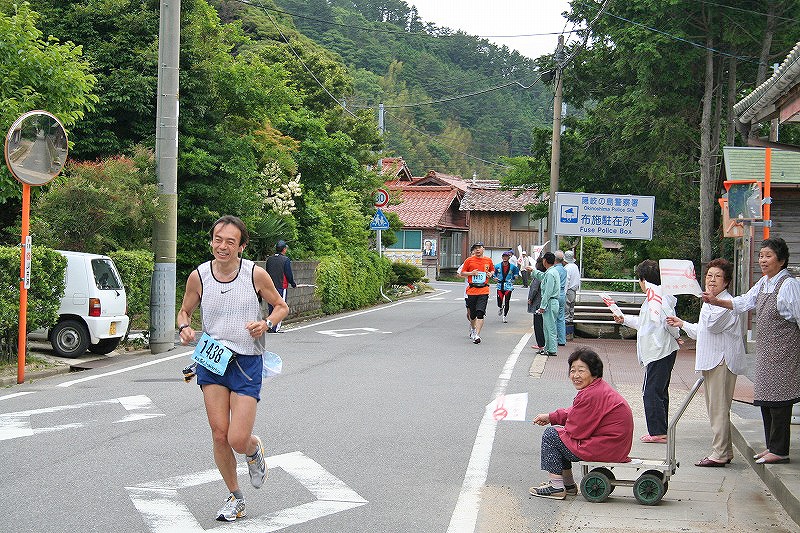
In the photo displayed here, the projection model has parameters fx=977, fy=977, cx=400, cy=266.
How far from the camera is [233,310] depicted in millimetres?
6359

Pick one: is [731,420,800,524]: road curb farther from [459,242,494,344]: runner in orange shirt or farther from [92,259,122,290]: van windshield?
[92,259,122,290]: van windshield

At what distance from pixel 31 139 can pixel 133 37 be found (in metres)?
10.5

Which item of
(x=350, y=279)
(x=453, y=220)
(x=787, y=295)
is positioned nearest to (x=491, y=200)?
(x=453, y=220)

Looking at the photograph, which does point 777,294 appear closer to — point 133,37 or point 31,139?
point 31,139

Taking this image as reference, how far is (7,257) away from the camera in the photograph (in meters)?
12.9

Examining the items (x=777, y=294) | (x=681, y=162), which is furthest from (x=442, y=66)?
(x=777, y=294)

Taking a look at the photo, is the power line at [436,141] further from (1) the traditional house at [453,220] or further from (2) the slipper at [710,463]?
(2) the slipper at [710,463]

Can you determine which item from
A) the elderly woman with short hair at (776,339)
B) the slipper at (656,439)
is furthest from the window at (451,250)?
the elderly woman with short hair at (776,339)

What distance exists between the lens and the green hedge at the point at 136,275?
16.3 meters

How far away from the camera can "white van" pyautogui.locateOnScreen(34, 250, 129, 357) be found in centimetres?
1469

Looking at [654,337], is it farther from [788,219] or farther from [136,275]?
[788,219]

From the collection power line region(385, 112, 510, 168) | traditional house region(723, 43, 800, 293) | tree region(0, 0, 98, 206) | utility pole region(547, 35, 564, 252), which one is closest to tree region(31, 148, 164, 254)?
tree region(0, 0, 98, 206)

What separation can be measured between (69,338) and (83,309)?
559mm

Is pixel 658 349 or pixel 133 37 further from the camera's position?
pixel 133 37
